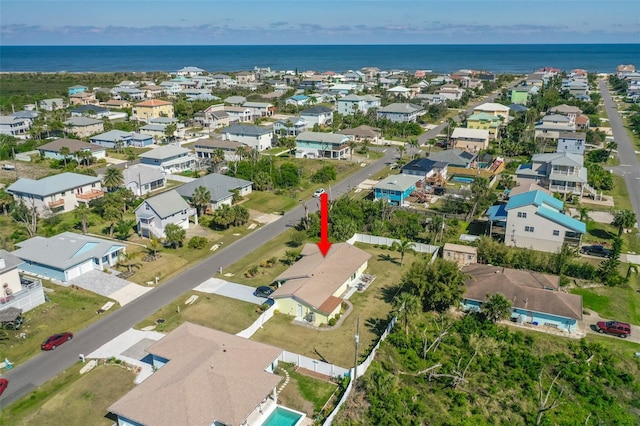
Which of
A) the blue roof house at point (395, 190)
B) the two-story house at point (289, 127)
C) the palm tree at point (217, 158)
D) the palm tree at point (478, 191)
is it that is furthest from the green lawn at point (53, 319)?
the two-story house at point (289, 127)

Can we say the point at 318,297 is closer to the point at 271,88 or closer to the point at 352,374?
the point at 352,374

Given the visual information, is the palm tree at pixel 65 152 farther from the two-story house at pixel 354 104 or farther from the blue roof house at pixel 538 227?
the two-story house at pixel 354 104

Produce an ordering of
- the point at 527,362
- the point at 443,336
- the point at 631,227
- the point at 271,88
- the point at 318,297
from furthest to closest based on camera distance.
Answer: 1. the point at 271,88
2. the point at 631,227
3. the point at 318,297
4. the point at 443,336
5. the point at 527,362

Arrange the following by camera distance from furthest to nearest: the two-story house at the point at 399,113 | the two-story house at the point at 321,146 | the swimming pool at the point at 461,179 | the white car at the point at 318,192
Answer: the two-story house at the point at 399,113
the two-story house at the point at 321,146
the swimming pool at the point at 461,179
the white car at the point at 318,192

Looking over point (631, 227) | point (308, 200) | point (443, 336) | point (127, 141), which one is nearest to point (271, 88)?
point (127, 141)

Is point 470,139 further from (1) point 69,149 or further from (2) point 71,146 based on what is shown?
(2) point 71,146

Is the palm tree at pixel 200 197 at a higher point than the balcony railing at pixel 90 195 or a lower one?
higher
